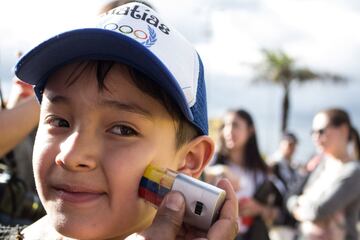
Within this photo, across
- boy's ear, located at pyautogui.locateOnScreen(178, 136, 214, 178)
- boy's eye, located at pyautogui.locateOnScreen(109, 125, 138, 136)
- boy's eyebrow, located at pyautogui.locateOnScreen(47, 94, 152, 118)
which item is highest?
boy's eyebrow, located at pyautogui.locateOnScreen(47, 94, 152, 118)

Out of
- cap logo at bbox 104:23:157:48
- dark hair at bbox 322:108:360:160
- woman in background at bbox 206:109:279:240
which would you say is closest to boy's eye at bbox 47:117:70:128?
cap logo at bbox 104:23:157:48

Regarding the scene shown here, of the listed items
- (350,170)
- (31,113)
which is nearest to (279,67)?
(350,170)

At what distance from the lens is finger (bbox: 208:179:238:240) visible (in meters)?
1.57

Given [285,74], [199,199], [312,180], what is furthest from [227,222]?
[285,74]

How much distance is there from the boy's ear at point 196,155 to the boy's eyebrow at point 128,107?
27 centimetres

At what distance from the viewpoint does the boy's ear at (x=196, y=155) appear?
6.47 feet

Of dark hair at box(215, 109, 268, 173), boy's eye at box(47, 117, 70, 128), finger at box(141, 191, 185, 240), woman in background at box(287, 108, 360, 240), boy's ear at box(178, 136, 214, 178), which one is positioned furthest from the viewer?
dark hair at box(215, 109, 268, 173)

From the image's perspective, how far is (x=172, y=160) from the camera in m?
1.88

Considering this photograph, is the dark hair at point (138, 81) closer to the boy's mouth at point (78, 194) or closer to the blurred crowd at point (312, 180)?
the boy's mouth at point (78, 194)

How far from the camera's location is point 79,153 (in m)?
1.62

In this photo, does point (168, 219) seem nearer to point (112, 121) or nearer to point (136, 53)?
point (112, 121)

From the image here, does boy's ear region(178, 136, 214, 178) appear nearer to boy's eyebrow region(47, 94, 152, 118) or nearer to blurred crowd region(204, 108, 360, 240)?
boy's eyebrow region(47, 94, 152, 118)

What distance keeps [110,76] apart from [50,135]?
260 mm

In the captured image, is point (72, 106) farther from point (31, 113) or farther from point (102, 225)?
point (31, 113)
